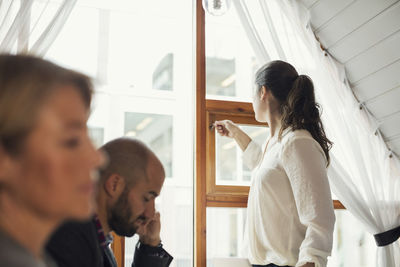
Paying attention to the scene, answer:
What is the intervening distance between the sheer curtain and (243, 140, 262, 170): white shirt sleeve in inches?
17.5

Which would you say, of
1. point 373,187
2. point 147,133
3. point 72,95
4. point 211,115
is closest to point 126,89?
point 147,133

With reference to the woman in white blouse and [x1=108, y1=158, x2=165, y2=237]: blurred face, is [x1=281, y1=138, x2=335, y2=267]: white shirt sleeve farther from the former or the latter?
[x1=108, y1=158, x2=165, y2=237]: blurred face

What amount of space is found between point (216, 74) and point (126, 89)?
503 millimetres

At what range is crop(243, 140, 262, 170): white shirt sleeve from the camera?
7.99 ft

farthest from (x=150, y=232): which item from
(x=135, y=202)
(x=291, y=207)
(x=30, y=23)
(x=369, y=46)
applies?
(x=369, y=46)

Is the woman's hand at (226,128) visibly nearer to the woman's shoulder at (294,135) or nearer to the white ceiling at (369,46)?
the woman's shoulder at (294,135)

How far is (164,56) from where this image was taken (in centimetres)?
264

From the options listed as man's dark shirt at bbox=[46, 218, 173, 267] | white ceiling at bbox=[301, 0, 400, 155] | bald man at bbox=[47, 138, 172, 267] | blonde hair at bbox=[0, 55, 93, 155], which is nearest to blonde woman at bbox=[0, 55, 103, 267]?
blonde hair at bbox=[0, 55, 93, 155]

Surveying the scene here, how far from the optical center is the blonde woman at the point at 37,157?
57 cm

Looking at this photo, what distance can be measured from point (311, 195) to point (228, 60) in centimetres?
110

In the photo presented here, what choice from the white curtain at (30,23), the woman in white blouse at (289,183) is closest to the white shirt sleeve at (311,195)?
the woman in white blouse at (289,183)

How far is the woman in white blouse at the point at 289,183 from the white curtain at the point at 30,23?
0.90 m

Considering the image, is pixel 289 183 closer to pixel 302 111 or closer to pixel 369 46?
pixel 302 111

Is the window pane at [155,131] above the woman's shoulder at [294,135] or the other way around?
above
